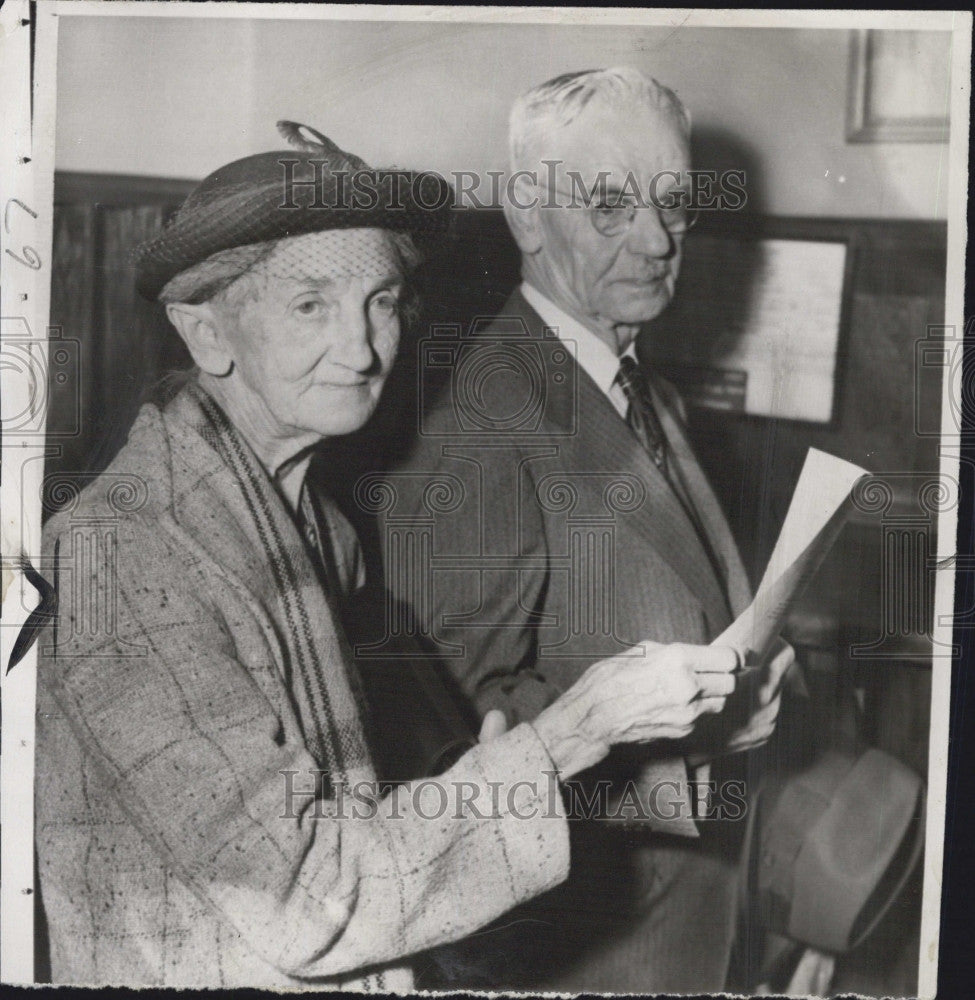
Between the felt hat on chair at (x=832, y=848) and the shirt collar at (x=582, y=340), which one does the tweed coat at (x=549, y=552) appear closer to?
the shirt collar at (x=582, y=340)

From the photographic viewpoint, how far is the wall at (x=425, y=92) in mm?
1619

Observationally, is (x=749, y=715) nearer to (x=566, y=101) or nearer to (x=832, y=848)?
(x=832, y=848)

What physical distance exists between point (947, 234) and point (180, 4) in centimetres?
124

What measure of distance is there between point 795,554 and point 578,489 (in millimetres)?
351

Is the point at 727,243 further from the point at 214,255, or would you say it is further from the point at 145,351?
the point at 145,351

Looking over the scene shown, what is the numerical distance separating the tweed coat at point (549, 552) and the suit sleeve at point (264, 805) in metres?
0.12

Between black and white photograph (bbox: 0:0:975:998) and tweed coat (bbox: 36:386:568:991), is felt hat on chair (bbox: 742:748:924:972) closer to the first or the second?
black and white photograph (bbox: 0:0:975:998)

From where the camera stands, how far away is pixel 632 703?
156cm

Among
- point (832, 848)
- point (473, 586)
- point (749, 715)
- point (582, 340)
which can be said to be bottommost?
point (832, 848)

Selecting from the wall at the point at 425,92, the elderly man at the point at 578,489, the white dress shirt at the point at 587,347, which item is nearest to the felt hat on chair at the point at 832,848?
the elderly man at the point at 578,489

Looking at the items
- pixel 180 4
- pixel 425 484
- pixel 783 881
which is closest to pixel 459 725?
pixel 425 484

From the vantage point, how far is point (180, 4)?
1651 millimetres

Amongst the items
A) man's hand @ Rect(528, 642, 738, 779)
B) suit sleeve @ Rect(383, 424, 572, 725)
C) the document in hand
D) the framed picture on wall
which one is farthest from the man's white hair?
man's hand @ Rect(528, 642, 738, 779)

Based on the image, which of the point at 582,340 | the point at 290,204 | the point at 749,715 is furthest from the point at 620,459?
the point at 290,204
